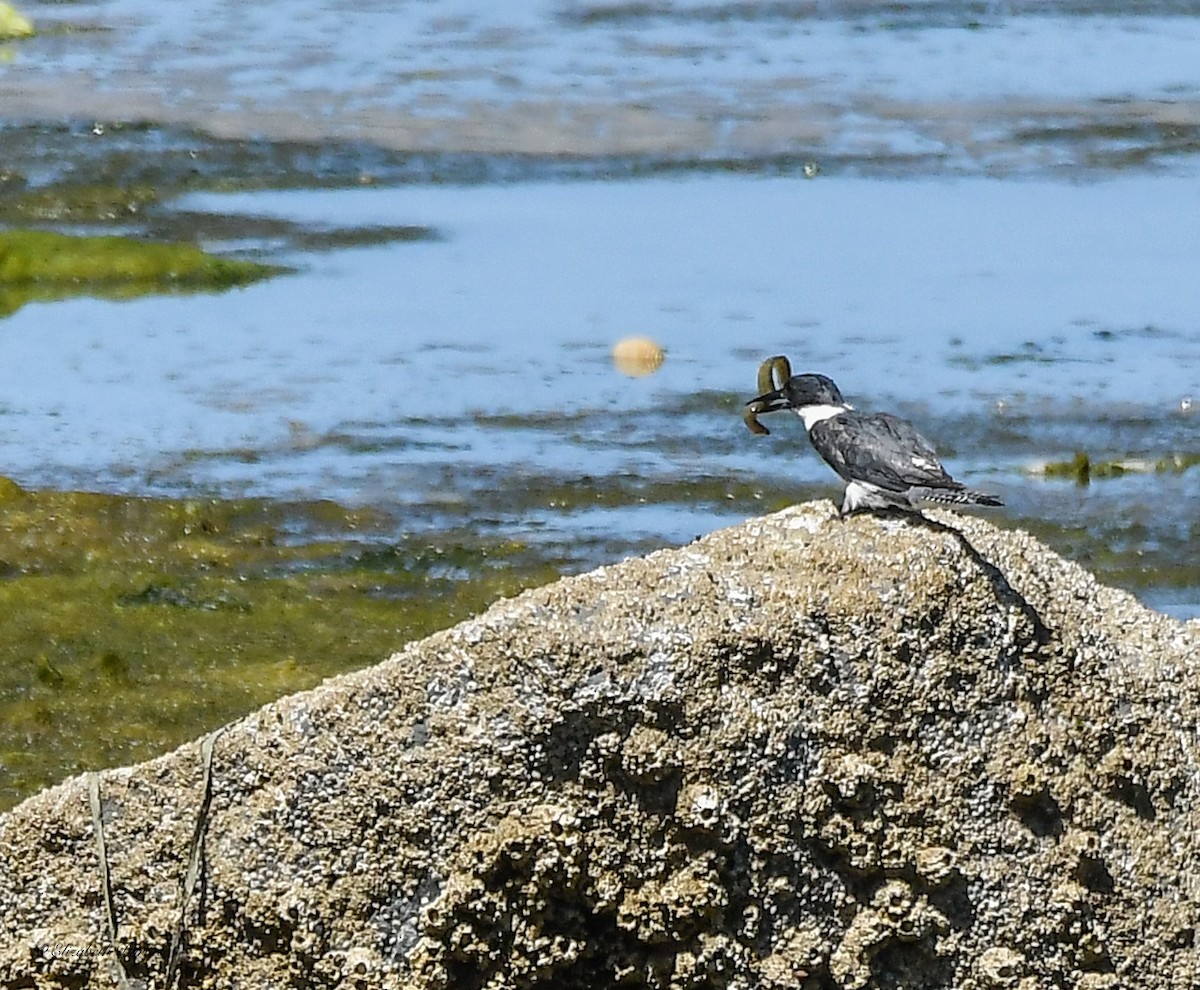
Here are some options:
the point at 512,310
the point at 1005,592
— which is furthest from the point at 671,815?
the point at 512,310

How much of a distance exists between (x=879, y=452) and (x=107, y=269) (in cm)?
858

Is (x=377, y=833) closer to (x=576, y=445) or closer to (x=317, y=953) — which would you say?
(x=317, y=953)

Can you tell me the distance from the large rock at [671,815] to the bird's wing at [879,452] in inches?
12.9

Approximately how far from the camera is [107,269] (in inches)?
492

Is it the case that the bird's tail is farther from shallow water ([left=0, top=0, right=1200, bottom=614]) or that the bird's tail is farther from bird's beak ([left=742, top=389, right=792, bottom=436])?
shallow water ([left=0, top=0, right=1200, bottom=614])

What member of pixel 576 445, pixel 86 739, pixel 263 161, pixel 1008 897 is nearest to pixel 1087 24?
pixel 263 161

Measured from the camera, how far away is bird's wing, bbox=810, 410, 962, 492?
15.0 feet

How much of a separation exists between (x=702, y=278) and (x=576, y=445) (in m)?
2.83

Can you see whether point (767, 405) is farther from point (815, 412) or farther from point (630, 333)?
point (630, 333)

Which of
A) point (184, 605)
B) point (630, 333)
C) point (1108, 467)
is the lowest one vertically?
point (184, 605)

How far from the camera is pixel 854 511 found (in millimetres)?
4566

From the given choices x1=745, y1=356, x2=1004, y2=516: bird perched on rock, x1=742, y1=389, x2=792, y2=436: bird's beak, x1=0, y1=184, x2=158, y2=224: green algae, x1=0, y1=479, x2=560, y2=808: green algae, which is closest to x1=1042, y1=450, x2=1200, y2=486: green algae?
x1=0, y1=479, x2=560, y2=808: green algae

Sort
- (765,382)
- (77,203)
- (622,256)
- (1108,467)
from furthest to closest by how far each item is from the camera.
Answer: (77,203), (622,256), (1108,467), (765,382)

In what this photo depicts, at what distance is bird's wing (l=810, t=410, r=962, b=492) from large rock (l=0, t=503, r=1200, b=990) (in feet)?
1.07
